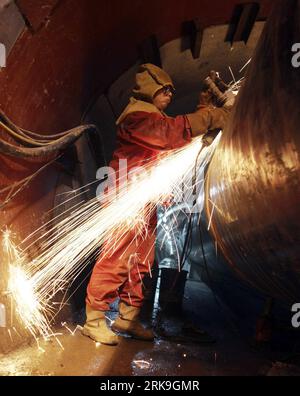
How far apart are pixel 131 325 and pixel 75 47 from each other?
2182mm

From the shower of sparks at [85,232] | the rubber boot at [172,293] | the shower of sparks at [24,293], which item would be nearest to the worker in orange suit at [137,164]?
the shower of sparks at [85,232]

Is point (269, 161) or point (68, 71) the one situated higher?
point (68, 71)

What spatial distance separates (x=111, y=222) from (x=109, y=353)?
3.41ft

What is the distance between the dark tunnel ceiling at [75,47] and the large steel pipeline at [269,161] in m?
1.31

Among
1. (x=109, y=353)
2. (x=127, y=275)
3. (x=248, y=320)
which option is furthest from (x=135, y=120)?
(x=248, y=320)

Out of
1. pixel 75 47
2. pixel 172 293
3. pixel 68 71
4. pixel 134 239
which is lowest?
pixel 172 293

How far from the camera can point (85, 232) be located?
3123 mm

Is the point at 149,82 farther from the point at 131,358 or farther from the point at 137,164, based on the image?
the point at 131,358

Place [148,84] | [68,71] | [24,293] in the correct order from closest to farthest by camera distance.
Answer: [24,293] → [68,71] → [148,84]

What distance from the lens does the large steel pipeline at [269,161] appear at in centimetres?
123

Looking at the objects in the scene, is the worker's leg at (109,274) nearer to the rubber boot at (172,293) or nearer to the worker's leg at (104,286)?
the worker's leg at (104,286)

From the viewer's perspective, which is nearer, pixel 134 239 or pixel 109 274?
pixel 109 274

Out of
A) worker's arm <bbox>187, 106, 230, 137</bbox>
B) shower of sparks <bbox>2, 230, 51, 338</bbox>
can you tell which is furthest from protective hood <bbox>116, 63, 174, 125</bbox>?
shower of sparks <bbox>2, 230, 51, 338</bbox>

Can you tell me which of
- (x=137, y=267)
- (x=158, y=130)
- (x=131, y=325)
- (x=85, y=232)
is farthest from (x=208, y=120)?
(x=131, y=325)
